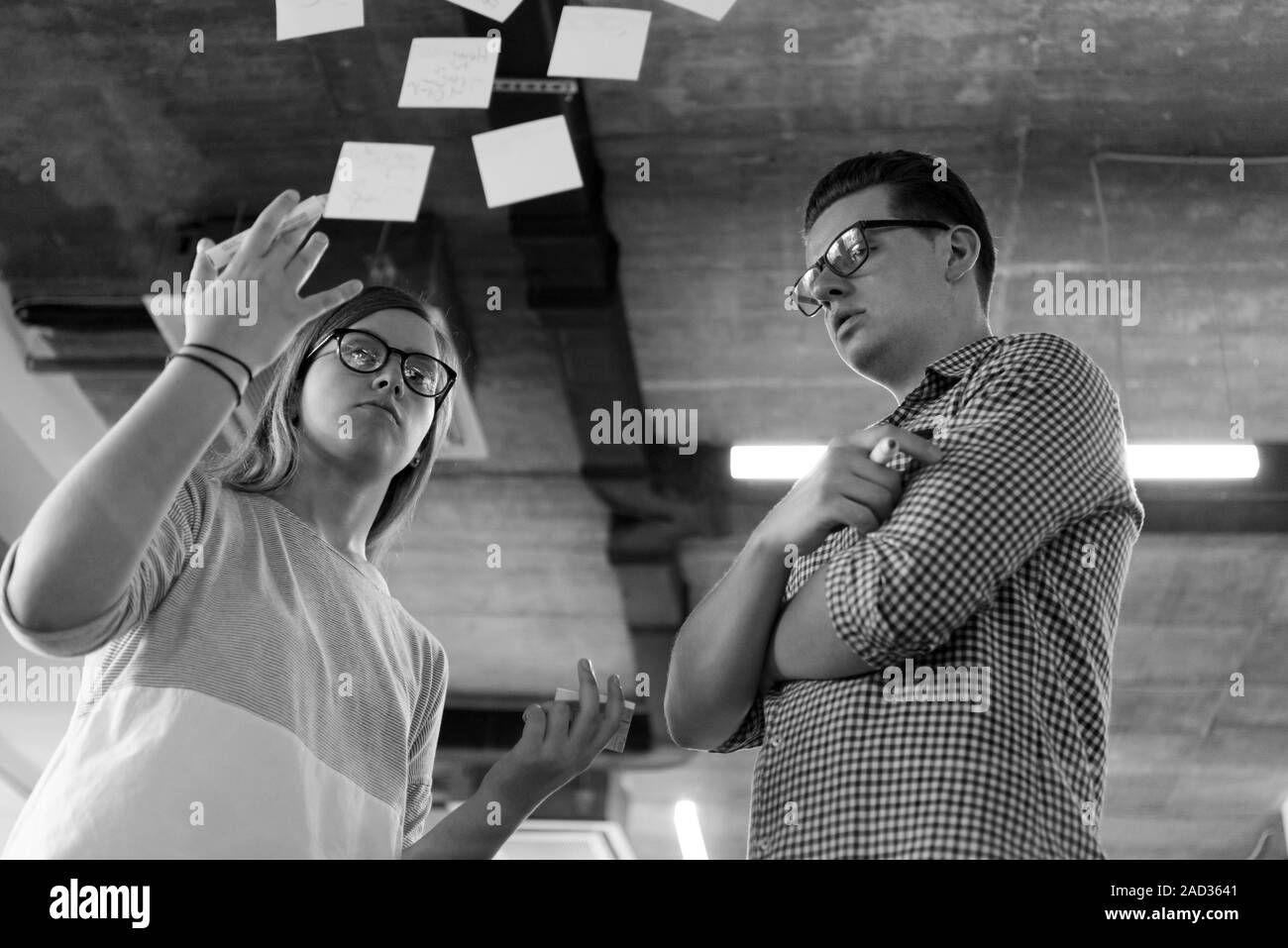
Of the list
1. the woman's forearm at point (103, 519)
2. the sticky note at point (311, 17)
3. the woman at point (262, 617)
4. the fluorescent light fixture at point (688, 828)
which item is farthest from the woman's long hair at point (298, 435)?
the fluorescent light fixture at point (688, 828)

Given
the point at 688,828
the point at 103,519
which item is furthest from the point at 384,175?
the point at 688,828

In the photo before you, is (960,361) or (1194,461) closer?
(960,361)

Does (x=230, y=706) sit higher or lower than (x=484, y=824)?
higher

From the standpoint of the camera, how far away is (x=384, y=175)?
3660 millimetres

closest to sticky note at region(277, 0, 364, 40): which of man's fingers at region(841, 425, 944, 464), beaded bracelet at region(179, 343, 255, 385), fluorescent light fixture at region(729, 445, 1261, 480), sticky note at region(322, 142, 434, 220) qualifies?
sticky note at region(322, 142, 434, 220)

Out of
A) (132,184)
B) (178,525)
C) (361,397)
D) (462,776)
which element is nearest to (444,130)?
(132,184)

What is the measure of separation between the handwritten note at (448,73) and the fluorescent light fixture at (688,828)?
5.19m

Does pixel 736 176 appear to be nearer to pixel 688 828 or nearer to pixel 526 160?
pixel 526 160

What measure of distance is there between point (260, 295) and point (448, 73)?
1.56 metres

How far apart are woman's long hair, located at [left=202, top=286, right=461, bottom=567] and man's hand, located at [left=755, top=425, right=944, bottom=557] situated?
496mm

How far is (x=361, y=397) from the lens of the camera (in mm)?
1249

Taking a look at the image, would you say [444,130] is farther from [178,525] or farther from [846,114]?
[178,525]

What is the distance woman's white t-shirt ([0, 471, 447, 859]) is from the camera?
36.6 inches

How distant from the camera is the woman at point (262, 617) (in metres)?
0.91
